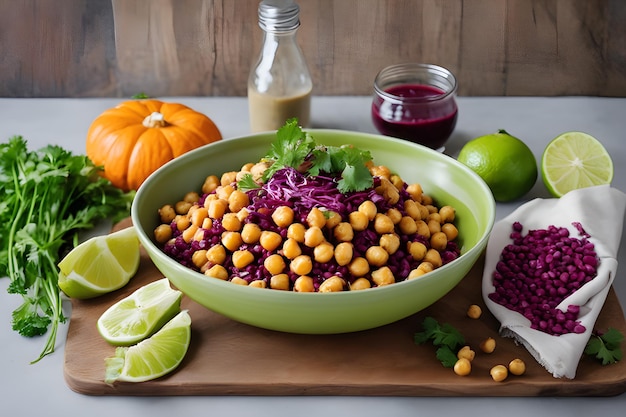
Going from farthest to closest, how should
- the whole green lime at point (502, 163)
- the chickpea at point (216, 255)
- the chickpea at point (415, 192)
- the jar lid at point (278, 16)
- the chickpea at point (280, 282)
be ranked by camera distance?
the jar lid at point (278, 16) < the whole green lime at point (502, 163) < the chickpea at point (415, 192) < the chickpea at point (216, 255) < the chickpea at point (280, 282)

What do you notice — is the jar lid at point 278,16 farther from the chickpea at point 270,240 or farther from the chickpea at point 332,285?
the chickpea at point 332,285

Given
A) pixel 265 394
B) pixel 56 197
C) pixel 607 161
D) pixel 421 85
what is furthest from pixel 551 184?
pixel 56 197

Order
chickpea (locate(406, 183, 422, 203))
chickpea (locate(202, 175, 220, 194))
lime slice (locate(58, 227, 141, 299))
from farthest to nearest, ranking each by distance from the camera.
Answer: chickpea (locate(202, 175, 220, 194)) < chickpea (locate(406, 183, 422, 203)) < lime slice (locate(58, 227, 141, 299))

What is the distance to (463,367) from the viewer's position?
203cm

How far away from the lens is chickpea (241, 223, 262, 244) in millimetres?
2154

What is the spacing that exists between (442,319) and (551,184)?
2.58ft

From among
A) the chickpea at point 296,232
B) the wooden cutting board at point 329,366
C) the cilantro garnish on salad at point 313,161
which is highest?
the cilantro garnish on salad at point 313,161

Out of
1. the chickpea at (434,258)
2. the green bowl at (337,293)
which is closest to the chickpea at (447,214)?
the green bowl at (337,293)

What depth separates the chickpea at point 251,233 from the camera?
84.8 inches

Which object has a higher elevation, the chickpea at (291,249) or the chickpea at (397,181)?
the chickpea at (397,181)

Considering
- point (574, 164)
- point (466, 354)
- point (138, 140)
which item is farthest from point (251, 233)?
point (574, 164)

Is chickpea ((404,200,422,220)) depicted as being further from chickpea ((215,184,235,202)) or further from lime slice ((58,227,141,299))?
lime slice ((58,227,141,299))

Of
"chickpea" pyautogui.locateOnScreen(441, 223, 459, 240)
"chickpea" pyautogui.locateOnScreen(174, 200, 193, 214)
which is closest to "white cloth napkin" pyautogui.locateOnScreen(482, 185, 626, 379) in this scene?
"chickpea" pyautogui.locateOnScreen(441, 223, 459, 240)

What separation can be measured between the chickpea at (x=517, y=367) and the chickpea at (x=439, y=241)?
0.39m
